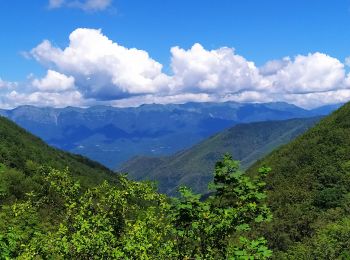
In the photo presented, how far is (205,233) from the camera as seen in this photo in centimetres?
1639

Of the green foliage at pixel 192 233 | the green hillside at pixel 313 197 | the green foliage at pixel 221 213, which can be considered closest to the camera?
the green foliage at pixel 192 233

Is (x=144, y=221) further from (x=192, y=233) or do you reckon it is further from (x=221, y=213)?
(x=221, y=213)

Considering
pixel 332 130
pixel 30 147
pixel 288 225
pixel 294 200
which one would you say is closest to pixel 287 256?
pixel 288 225

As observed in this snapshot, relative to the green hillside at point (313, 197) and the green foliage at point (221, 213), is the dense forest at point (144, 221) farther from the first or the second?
the green hillside at point (313, 197)

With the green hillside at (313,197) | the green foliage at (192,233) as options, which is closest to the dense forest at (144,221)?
the green foliage at (192,233)

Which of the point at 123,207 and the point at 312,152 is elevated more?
the point at 123,207

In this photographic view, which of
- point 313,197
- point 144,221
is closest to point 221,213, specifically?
point 144,221

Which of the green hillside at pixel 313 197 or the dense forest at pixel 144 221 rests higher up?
the dense forest at pixel 144 221

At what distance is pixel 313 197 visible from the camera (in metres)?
151

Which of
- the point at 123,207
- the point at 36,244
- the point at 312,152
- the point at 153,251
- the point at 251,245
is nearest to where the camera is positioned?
the point at 251,245

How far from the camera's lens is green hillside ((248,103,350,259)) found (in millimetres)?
94606

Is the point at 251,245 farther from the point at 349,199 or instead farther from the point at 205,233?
the point at 349,199

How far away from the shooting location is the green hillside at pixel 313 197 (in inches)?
3725

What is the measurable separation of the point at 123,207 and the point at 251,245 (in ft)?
26.8
